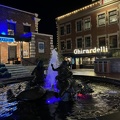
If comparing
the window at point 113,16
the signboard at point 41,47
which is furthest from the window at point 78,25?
the signboard at point 41,47

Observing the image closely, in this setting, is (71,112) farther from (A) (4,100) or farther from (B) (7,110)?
(A) (4,100)

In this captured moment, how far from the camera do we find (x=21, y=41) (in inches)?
→ 1054

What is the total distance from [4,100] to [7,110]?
1700mm

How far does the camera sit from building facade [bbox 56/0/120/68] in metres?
27.0

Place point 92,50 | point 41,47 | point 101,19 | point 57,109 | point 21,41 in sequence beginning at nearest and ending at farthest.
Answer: point 57,109
point 21,41
point 92,50
point 101,19
point 41,47

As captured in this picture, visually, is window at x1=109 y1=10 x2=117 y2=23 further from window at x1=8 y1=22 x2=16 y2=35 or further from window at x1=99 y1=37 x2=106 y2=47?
window at x1=8 y1=22 x2=16 y2=35

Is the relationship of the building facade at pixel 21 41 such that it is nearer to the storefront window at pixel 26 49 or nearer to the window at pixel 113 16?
the storefront window at pixel 26 49

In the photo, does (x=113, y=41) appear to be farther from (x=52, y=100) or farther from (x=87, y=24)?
(x=52, y=100)

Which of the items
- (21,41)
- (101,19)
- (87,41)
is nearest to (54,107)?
(21,41)

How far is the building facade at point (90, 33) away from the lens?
88.6ft

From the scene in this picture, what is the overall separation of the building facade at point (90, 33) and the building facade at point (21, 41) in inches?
213

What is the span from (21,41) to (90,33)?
12454 millimetres

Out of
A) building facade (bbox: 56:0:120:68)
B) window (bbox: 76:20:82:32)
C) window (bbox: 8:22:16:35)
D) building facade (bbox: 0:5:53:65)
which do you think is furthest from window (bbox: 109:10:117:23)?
window (bbox: 8:22:16:35)

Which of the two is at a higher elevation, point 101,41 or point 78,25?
point 78,25
